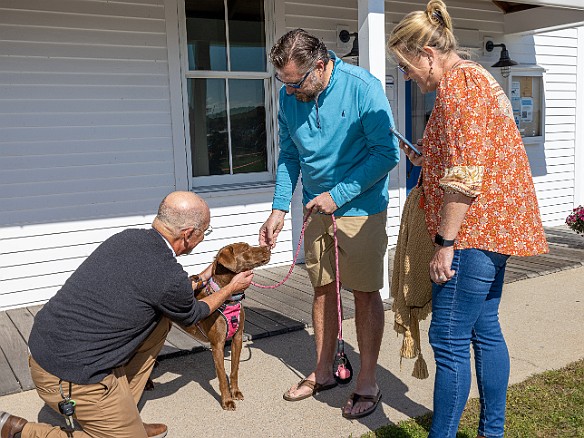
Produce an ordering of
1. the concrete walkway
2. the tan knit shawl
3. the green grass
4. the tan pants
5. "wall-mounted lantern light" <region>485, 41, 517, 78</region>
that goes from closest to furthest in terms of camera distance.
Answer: the tan pants < the tan knit shawl < the green grass < the concrete walkway < "wall-mounted lantern light" <region>485, 41, 517, 78</region>

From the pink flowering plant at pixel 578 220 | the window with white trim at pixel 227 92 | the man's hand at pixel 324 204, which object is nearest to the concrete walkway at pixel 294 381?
the man's hand at pixel 324 204

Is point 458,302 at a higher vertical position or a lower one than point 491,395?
higher

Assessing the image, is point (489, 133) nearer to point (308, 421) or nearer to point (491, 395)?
point (491, 395)

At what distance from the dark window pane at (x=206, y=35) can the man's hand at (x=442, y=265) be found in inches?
162

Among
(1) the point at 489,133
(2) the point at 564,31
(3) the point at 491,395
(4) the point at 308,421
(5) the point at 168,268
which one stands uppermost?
(2) the point at 564,31

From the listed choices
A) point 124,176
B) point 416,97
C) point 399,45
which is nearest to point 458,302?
point 399,45

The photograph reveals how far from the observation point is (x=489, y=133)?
7.19 feet

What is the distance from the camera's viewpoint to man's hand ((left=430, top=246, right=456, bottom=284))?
2.25 m

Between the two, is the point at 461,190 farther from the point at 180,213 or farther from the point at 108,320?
the point at 108,320

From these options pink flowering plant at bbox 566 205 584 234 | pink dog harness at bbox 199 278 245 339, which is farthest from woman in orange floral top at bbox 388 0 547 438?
pink flowering plant at bbox 566 205 584 234

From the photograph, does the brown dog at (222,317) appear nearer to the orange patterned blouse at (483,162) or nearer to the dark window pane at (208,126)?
the orange patterned blouse at (483,162)

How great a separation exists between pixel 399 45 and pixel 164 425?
6.97 ft

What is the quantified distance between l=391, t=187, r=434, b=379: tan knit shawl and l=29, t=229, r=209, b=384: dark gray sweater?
100 centimetres

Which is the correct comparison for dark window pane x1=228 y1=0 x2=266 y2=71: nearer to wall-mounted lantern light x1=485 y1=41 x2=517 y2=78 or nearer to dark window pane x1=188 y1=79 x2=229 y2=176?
dark window pane x1=188 y1=79 x2=229 y2=176
